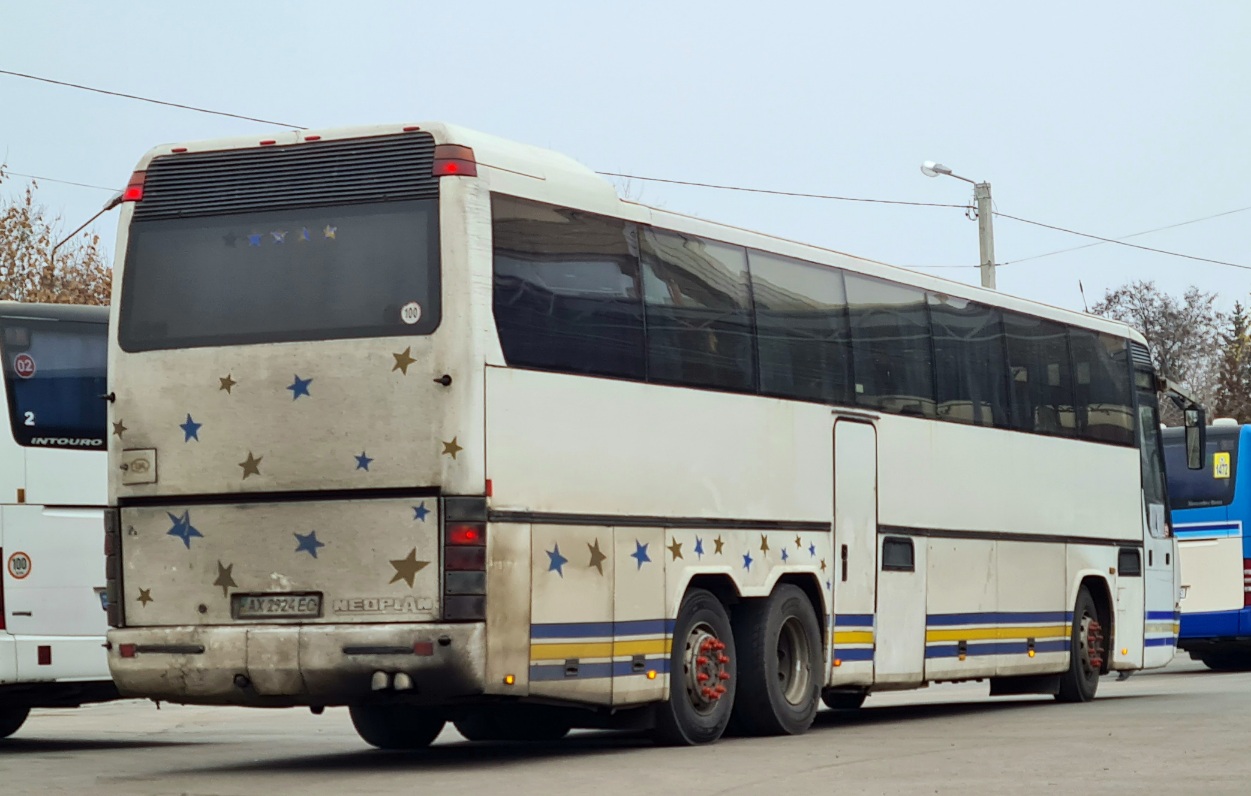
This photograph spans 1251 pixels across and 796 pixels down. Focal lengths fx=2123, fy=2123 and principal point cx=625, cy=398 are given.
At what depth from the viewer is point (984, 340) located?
17.9 meters

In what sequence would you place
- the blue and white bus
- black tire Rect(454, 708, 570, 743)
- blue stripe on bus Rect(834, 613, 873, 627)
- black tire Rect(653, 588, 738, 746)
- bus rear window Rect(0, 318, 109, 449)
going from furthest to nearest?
the blue and white bus, blue stripe on bus Rect(834, 613, 873, 627), bus rear window Rect(0, 318, 109, 449), black tire Rect(454, 708, 570, 743), black tire Rect(653, 588, 738, 746)

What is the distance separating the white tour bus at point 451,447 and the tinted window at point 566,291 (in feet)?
0.07

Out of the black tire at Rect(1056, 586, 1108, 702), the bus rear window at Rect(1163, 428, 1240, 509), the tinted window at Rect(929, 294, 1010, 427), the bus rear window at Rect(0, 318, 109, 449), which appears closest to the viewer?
the bus rear window at Rect(0, 318, 109, 449)

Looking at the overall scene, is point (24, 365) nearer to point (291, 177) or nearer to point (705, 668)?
point (291, 177)

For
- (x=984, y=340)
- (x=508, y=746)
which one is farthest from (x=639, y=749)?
(x=984, y=340)

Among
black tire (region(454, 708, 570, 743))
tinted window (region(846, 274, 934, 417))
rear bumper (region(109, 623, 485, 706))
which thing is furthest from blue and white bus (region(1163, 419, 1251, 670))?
rear bumper (region(109, 623, 485, 706))

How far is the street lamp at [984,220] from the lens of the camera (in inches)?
1446

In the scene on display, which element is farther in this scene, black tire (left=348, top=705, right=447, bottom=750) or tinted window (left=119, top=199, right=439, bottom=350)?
black tire (left=348, top=705, right=447, bottom=750)

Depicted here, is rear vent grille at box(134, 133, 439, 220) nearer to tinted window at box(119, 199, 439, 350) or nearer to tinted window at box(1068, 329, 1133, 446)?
tinted window at box(119, 199, 439, 350)

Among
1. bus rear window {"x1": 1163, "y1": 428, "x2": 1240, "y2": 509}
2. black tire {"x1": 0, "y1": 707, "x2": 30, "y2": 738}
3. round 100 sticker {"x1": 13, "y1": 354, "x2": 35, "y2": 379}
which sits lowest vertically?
black tire {"x1": 0, "y1": 707, "x2": 30, "y2": 738}

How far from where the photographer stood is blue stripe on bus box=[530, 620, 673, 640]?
1201 cm

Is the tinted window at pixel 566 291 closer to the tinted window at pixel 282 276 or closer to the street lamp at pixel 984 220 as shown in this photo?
the tinted window at pixel 282 276

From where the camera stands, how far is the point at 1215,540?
1021 inches

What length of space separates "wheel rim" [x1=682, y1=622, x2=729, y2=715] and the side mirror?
833 centimetres
